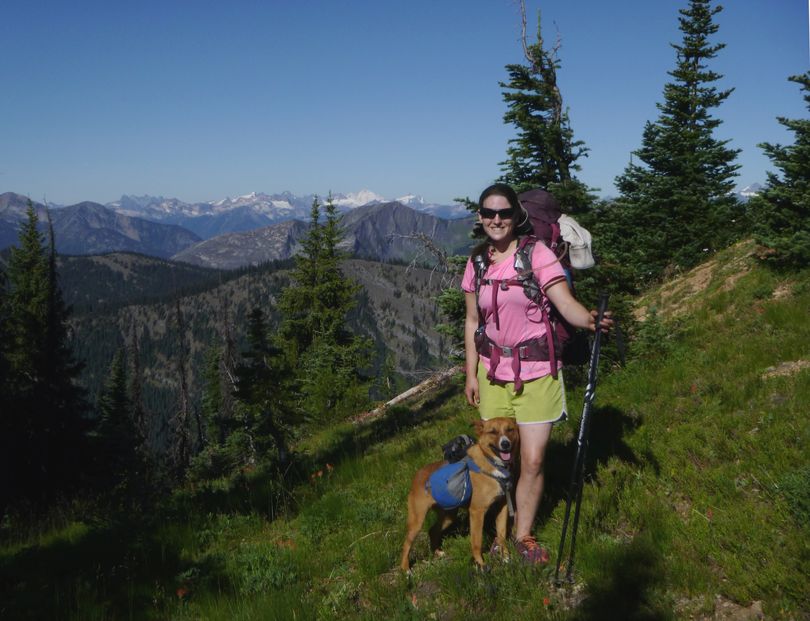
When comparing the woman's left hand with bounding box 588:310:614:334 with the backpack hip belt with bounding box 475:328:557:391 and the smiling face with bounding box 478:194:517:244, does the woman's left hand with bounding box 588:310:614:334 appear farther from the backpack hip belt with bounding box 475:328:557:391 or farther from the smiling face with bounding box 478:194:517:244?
the smiling face with bounding box 478:194:517:244

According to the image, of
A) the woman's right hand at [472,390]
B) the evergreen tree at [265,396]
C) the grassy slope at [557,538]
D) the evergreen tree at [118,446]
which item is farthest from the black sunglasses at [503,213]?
the evergreen tree at [265,396]

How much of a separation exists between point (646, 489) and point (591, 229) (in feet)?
19.9

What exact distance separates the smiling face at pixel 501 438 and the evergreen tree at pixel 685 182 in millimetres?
16618

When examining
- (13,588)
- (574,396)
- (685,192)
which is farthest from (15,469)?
(685,192)

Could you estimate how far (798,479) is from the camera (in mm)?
3898

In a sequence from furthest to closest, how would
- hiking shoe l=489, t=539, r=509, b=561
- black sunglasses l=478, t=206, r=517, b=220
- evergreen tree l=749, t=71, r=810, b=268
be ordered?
evergreen tree l=749, t=71, r=810, b=268 < hiking shoe l=489, t=539, r=509, b=561 < black sunglasses l=478, t=206, r=517, b=220

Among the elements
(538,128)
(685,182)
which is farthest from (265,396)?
(685,182)

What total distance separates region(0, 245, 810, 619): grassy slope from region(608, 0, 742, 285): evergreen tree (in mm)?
13488

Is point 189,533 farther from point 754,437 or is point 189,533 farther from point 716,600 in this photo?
point 754,437

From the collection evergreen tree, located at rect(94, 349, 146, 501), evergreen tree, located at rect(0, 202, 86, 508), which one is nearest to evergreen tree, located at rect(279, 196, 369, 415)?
evergreen tree, located at rect(94, 349, 146, 501)

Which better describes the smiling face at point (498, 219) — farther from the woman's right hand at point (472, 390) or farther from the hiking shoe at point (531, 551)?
the hiking shoe at point (531, 551)

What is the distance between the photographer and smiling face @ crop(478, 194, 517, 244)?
12.3 ft

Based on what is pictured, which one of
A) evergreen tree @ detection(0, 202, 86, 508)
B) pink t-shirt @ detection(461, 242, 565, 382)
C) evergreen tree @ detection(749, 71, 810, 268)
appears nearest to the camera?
pink t-shirt @ detection(461, 242, 565, 382)

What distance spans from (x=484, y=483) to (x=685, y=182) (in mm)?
20994
